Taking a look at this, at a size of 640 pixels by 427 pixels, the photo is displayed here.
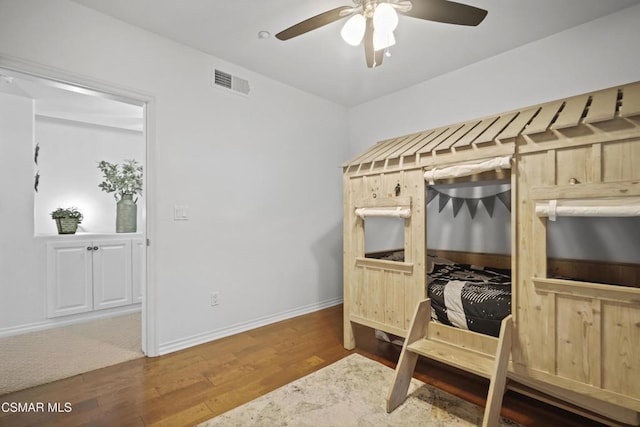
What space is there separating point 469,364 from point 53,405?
Answer: 262 centimetres

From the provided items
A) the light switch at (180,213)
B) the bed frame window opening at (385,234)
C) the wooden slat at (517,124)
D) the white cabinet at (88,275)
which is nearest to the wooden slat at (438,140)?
the wooden slat at (517,124)

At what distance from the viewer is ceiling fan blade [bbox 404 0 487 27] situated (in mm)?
1506

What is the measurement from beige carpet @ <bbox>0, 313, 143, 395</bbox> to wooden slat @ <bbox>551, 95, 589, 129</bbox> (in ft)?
11.4

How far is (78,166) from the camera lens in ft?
13.7

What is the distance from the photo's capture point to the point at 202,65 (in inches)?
110

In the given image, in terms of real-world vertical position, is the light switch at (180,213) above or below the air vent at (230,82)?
below

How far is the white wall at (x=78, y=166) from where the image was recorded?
396cm

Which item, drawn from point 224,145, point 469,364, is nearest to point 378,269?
point 469,364

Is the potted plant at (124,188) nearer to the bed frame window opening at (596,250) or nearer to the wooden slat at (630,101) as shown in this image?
the bed frame window opening at (596,250)

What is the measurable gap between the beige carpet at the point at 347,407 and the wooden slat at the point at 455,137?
1701 millimetres

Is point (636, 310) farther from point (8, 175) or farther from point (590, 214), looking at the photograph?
point (8, 175)

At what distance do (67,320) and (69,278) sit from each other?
470 mm

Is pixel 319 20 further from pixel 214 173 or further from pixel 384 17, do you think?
pixel 214 173

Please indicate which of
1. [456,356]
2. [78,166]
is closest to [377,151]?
[456,356]
